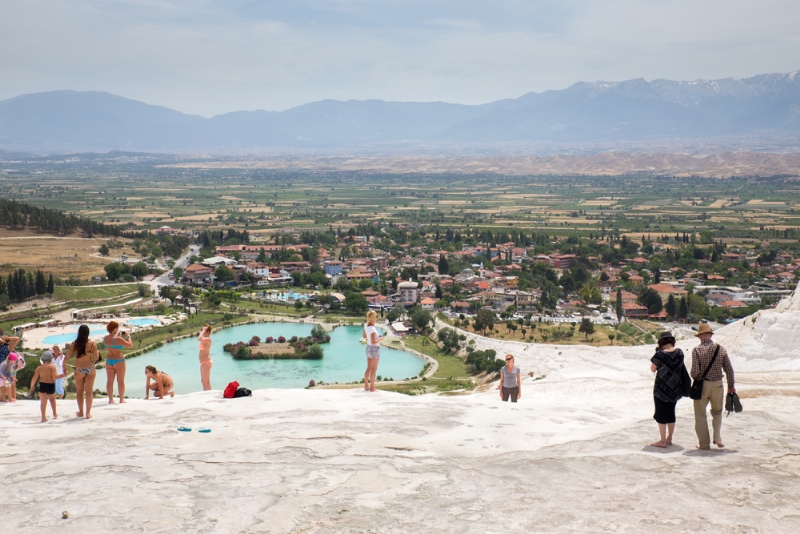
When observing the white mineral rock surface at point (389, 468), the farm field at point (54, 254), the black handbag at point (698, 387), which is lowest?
the farm field at point (54, 254)

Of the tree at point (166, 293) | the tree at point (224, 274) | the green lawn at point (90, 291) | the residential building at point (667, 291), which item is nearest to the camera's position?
the green lawn at point (90, 291)

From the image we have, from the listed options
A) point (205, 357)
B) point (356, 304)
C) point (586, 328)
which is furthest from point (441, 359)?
point (205, 357)

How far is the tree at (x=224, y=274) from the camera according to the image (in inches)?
2267

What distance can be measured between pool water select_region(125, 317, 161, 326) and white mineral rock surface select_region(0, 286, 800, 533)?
32.0 meters

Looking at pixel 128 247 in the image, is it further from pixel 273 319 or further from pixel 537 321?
pixel 537 321

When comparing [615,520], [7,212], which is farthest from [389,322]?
[7,212]

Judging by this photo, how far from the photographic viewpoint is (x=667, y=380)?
8.34 metres

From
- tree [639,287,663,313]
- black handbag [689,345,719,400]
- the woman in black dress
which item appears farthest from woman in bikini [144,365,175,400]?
tree [639,287,663,313]

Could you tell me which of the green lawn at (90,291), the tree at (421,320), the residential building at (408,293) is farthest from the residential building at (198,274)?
the tree at (421,320)

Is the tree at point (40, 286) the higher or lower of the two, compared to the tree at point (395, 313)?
higher

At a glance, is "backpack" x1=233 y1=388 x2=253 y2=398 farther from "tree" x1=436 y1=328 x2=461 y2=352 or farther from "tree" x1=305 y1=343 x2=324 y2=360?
"tree" x1=436 y1=328 x2=461 y2=352

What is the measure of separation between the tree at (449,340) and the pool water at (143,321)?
1514cm

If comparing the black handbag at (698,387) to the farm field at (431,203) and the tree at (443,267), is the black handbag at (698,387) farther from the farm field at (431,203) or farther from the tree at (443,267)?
the farm field at (431,203)

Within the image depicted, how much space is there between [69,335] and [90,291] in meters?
12.1
